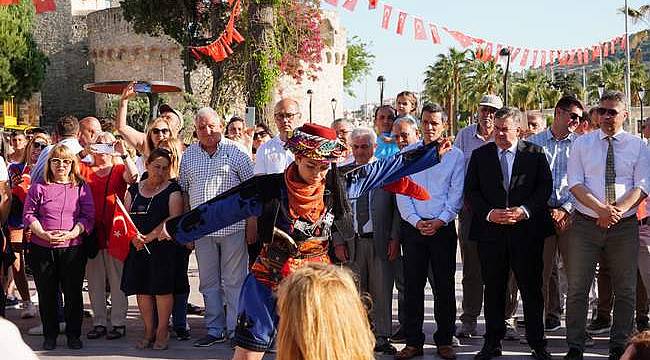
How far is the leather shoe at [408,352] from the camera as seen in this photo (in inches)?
278

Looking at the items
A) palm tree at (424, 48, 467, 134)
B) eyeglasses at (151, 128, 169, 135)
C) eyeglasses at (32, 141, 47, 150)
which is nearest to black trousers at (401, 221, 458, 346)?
eyeglasses at (151, 128, 169, 135)

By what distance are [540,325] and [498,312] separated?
0.35 meters

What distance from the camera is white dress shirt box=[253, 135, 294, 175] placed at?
7832 millimetres

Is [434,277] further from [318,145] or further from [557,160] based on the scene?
[318,145]

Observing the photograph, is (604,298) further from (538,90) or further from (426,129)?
(538,90)

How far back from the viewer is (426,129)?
23.8ft

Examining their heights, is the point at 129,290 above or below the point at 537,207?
below

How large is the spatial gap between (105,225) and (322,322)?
18.0 feet

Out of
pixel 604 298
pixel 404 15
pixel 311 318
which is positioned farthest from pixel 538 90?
pixel 311 318

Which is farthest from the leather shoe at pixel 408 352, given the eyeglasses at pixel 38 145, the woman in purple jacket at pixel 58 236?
the eyeglasses at pixel 38 145

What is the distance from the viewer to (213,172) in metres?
7.64

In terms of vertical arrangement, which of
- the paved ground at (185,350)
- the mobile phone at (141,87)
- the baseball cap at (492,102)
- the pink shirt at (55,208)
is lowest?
the paved ground at (185,350)

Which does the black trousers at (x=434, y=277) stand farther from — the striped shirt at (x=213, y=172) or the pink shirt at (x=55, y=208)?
the pink shirt at (x=55, y=208)

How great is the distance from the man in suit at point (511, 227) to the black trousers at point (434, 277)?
27 centimetres
